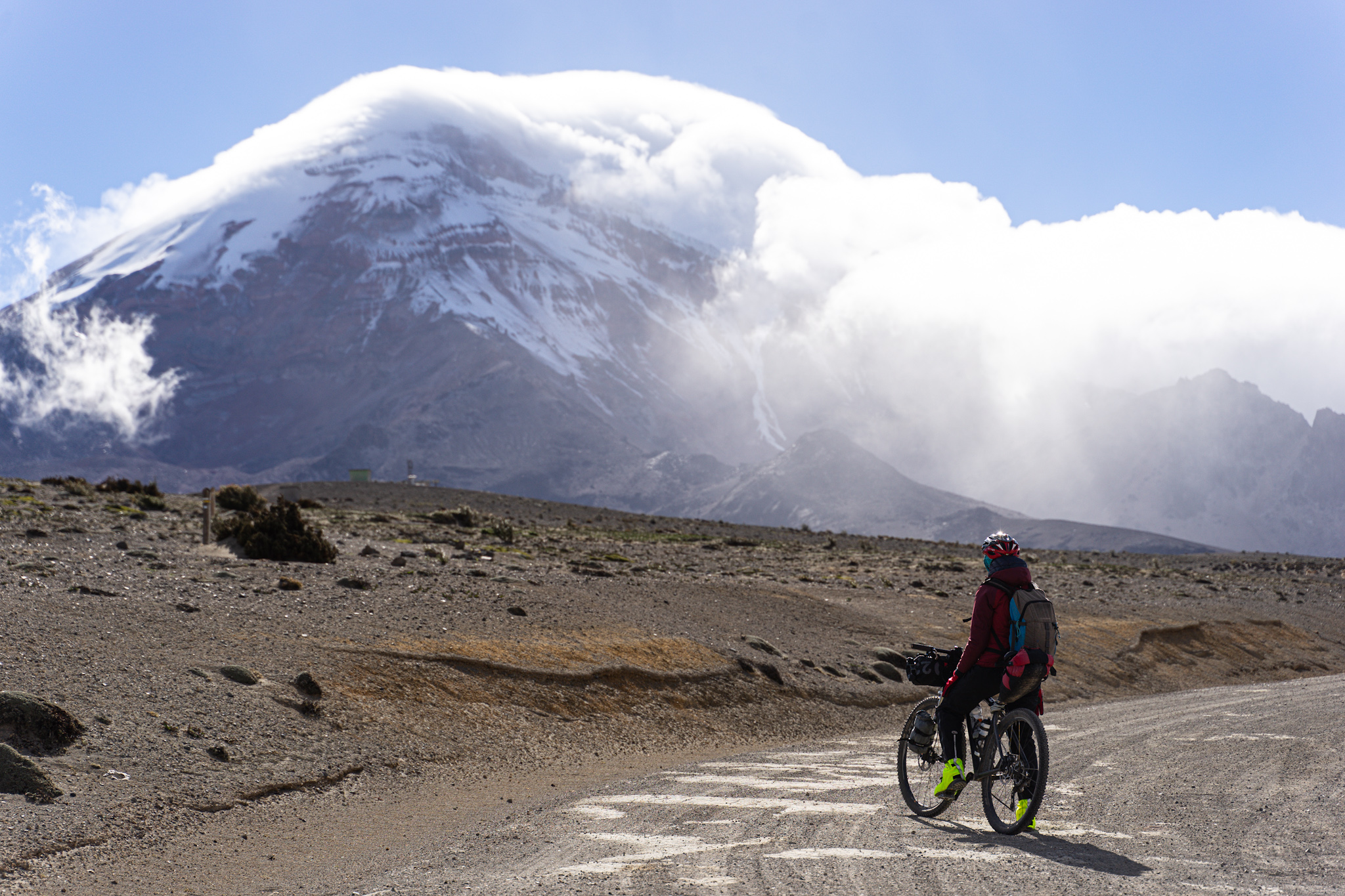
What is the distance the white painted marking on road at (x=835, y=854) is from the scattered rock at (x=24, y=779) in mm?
5919

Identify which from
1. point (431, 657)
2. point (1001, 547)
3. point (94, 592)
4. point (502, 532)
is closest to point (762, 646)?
point (431, 657)

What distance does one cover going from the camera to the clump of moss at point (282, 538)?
22.0 metres

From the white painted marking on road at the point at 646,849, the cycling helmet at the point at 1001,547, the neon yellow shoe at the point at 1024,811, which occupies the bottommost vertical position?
the white painted marking on road at the point at 646,849

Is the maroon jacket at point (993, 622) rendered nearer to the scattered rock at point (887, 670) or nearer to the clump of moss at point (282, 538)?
the scattered rock at point (887, 670)

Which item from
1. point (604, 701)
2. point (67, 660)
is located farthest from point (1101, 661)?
point (67, 660)

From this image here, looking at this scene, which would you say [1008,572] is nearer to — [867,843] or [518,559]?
[867,843]

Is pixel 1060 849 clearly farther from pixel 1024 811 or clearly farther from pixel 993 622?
pixel 993 622

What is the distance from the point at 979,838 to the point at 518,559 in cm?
2040

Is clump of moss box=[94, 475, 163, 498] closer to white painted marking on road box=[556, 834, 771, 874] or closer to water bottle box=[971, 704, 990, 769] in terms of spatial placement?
white painted marking on road box=[556, 834, 771, 874]

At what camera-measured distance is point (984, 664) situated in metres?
7.79

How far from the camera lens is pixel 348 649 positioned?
556 inches

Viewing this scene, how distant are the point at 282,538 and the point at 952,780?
1776 cm

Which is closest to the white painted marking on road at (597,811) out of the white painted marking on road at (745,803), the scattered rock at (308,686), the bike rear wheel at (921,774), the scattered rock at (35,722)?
the white painted marking on road at (745,803)

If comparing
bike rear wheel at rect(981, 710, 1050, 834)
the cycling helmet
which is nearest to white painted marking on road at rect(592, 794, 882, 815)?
bike rear wheel at rect(981, 710, 1050, 834)
